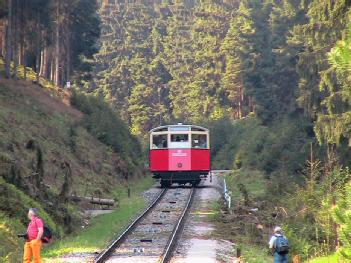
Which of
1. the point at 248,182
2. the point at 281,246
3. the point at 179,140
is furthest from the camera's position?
the point at 248,182

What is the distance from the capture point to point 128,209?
27.1 m

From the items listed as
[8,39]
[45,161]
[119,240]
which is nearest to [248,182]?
[45,161]

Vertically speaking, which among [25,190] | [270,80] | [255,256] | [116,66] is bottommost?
[255,256]

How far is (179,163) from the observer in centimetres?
3584

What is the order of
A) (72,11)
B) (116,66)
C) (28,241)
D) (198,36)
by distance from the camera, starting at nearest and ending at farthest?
(28,241) → (72,11) → (198,36) → (116,66)

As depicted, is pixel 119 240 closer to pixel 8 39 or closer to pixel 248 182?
pixel 8 39

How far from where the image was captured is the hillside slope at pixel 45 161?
736 inches

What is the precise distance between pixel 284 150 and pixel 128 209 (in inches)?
711

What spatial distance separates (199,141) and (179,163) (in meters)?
1.72

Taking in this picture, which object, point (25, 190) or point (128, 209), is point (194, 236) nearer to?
point (25, 190)

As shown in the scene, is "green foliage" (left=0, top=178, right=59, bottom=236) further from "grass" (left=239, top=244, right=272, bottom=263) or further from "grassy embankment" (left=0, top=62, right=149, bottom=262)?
"grass" (left=239, top=244, right=272, bottom=263)

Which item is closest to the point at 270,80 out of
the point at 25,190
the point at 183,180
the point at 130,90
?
the point at 183,180

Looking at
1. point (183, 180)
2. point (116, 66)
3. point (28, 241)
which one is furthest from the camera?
point (116, 66)

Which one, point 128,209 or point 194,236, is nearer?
point 194,236
